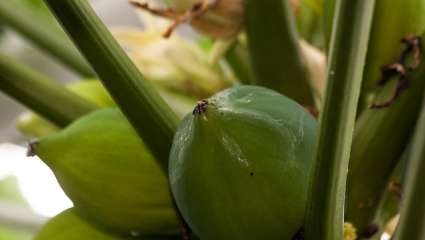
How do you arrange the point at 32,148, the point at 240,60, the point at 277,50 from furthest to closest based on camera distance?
1. the point at 240,60
2. the point at 277,50
3. the point at 32,148

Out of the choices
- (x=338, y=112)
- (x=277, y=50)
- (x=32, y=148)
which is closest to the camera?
(x=338, y=112)

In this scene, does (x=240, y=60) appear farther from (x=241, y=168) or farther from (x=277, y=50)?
(x=241, y=168)

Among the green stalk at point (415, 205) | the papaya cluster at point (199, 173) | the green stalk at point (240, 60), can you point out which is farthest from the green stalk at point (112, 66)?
the green stalk at point (240, 60)

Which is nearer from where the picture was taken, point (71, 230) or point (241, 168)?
point (241, 168)

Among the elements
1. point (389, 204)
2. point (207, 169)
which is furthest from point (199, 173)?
point (389, 204)

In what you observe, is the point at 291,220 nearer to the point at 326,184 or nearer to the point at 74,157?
the point at 326,184

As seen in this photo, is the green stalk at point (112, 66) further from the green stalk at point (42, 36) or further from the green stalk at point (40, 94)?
the green stalk at point (42, 36)

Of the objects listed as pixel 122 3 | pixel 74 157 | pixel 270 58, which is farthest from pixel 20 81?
pixel 122 3
